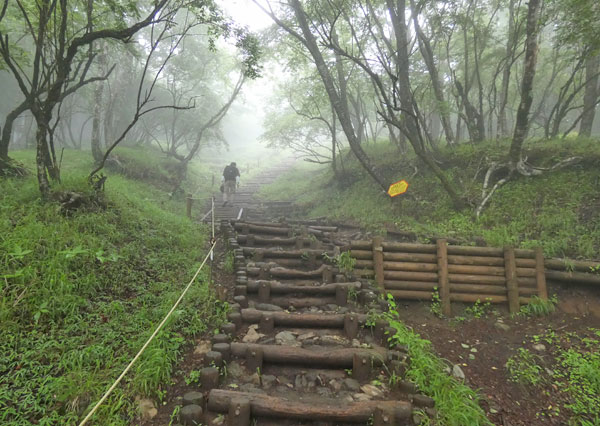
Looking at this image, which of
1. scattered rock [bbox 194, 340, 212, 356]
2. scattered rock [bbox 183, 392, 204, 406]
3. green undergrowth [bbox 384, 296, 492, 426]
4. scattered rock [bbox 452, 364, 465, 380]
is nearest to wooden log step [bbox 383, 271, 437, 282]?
scattered rock [bbox 452, 364, 465, 380]

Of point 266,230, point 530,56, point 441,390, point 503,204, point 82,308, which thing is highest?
point 530,56

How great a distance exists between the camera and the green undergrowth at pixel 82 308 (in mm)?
3098

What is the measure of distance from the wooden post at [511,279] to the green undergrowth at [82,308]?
540 centimetres

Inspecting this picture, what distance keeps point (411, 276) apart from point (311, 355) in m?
3.40

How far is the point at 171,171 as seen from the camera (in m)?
19.2

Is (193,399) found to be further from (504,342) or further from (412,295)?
(504,342)

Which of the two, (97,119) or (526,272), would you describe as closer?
(526,272)

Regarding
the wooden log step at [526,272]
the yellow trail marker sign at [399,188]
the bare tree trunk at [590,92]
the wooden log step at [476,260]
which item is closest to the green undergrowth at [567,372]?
the wooden log step at [526,272]

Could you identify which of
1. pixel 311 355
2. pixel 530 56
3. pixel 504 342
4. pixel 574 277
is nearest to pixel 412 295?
pixel 504 342

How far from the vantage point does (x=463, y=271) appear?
20.7ft

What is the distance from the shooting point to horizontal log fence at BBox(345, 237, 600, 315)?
19.8 ft

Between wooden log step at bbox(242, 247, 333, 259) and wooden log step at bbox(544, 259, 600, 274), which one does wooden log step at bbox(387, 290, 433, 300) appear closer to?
wooden log step at bbox(242, 247, 333, 259)

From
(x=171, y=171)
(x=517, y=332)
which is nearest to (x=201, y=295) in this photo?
(x=517, y=332)

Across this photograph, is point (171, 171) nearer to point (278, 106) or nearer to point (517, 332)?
point (278, 106)
